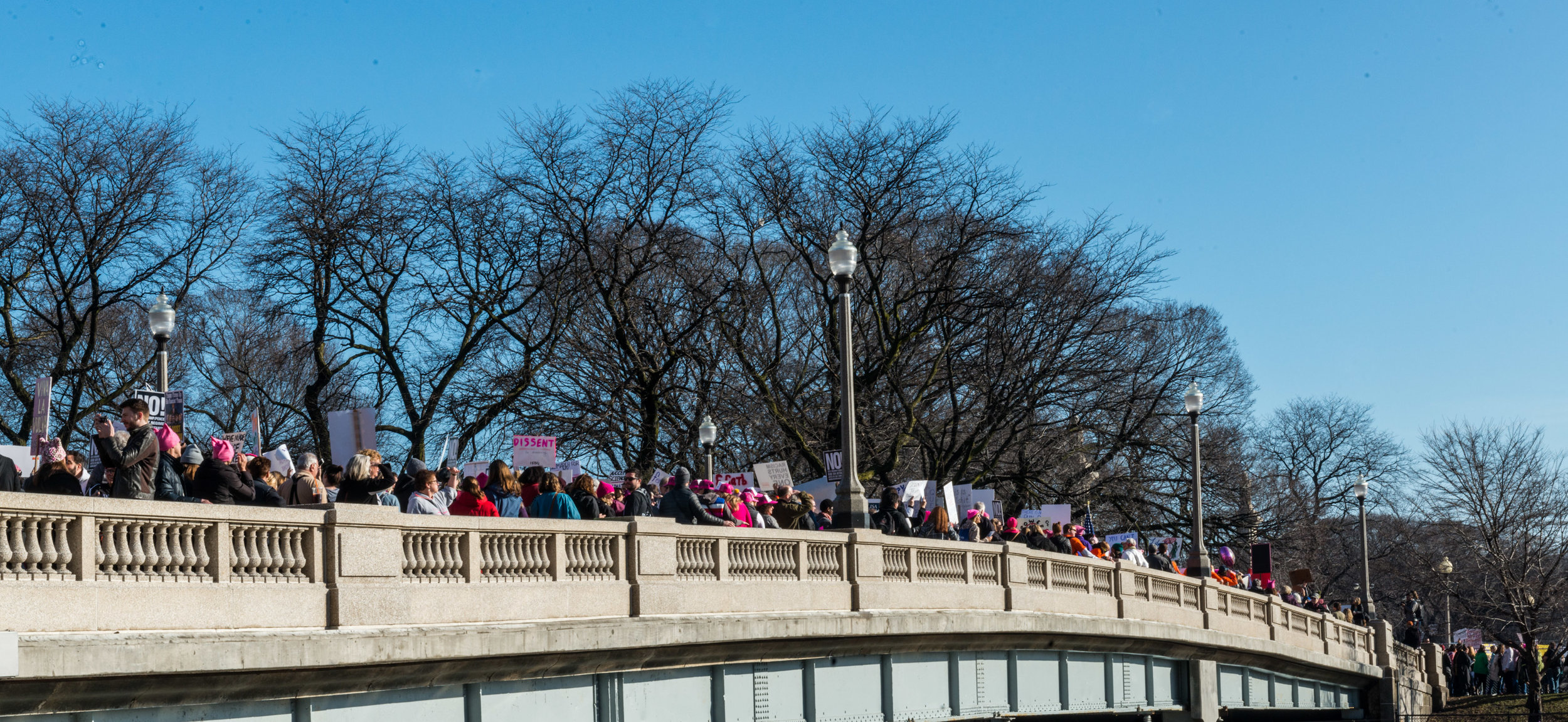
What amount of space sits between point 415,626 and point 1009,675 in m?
11.3

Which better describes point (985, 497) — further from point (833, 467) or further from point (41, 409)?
point (41, 409)

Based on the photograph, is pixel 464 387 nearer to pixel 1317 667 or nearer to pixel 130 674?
pixel 1317 667

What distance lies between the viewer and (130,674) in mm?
9875

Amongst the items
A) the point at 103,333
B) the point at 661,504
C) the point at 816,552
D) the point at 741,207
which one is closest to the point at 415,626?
the point at 661,504

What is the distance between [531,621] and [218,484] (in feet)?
10.1

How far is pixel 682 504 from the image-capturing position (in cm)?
1619

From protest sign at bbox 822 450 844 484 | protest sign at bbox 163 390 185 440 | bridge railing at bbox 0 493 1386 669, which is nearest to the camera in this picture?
bridge railing at bbox 0 493 1386 669

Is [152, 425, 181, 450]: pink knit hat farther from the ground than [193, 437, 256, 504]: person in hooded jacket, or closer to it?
farther from the ground

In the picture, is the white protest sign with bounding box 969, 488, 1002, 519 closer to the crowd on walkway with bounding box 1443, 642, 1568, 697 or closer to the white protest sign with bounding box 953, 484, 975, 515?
the white protest sign with bounding box 953, 484, 975, 515

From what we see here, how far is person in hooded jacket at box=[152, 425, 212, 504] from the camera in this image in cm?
1103

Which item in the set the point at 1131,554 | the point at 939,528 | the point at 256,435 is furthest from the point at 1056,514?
the point at 256,435

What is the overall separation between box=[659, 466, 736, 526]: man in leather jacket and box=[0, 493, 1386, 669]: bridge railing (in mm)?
489

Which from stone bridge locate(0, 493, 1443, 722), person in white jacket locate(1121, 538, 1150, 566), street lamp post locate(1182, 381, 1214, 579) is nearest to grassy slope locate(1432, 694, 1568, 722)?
street lamp post locate(1182, 381, 1214, 579)

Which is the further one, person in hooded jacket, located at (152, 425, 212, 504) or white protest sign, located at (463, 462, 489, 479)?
white protest sign, located at (463, 462, 489, 479)
